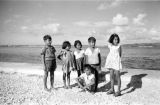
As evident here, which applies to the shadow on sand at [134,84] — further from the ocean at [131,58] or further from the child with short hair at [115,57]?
the ocean at [131,58]

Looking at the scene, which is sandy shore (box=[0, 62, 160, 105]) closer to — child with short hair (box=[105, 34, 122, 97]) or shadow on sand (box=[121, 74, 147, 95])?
shadow on sand (box=[121, 74, 147, 95])

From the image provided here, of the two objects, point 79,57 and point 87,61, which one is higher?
point 79,57

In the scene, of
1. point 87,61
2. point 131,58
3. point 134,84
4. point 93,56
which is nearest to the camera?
point 93,56

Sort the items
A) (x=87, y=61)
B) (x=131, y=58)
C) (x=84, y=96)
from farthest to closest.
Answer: (x=131, y=58), (x=87, y=61), (x=84, y=96)

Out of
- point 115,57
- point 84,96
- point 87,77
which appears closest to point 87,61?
point 87,77

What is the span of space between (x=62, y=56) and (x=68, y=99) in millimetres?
1574

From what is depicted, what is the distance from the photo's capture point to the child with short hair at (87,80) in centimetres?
500

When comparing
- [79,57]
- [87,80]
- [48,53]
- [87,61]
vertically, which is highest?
[48,53]

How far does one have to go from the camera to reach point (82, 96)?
15.1 ft

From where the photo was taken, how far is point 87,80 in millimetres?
5109

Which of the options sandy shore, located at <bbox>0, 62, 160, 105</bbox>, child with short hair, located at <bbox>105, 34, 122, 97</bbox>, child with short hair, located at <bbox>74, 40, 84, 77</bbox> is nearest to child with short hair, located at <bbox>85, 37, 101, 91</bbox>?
child with short hair, located at <bbox>74, 40, 84, 77</bbox>

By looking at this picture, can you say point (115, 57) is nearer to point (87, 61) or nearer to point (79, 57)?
point (87, 61)

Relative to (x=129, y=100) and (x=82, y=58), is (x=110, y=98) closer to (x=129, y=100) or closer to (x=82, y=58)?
(x=129, y=100)

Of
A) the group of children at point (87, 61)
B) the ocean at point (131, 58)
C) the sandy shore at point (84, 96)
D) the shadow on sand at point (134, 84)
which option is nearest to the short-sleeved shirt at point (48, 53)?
the group of children at point (87, 61)
